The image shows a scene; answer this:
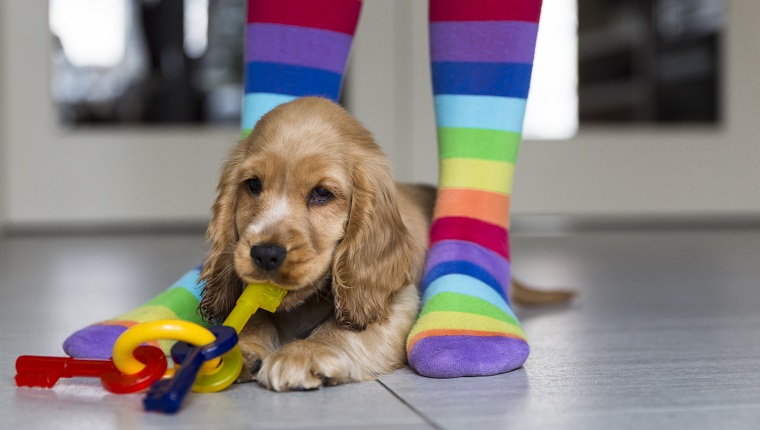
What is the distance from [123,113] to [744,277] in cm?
298

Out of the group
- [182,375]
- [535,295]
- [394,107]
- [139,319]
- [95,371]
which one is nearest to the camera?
[182,375]

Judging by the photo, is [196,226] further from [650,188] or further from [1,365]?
[1,365]

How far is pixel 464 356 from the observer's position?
48.4 inches

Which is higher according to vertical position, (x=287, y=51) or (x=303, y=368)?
(x=287, y=51)

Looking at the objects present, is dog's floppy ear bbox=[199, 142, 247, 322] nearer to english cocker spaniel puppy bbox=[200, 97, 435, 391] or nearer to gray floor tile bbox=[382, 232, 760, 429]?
english cocker spaniel puppy bbox=[200, 97, 435, 391]

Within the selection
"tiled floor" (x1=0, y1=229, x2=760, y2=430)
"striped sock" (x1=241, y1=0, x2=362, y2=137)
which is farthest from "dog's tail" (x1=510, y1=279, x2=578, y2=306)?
"striped sock" (x1=241, y1=0, x2=362, y2=137)

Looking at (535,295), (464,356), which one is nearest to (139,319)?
(464,356)

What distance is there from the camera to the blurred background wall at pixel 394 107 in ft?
14.1

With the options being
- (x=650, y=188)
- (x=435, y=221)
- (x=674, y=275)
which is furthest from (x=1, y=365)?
(x=650, y=188)

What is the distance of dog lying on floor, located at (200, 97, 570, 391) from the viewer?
1160 mm

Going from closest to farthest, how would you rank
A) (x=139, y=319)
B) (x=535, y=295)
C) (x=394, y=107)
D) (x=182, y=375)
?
(x=182, y=375) < (x=139, y=319) < (x=535, y=295) < (x=394, y=107)

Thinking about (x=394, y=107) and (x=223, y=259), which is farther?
(x=394, y=107)

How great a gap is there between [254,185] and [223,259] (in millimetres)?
126

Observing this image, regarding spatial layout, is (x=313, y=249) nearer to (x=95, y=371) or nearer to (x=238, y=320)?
(x=238, y=320)
